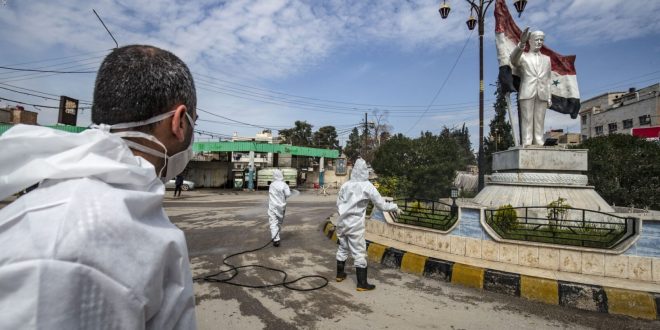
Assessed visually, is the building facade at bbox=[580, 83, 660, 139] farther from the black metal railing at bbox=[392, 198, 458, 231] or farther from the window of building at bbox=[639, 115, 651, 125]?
the black metal railing at bbox=[392, 198, 458, 231]

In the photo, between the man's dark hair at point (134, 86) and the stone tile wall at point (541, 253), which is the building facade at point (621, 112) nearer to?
the stone tile wall at point (541, 253)

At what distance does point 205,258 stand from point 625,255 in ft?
20.2

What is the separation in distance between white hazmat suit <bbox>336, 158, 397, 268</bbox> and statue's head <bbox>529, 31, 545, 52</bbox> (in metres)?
5.82

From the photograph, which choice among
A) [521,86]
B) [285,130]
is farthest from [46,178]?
[285,130]

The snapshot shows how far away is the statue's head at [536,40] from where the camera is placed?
8023 mm

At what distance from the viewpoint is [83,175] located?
920 millimetres

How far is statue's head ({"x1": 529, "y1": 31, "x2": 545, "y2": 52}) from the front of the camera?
802cm

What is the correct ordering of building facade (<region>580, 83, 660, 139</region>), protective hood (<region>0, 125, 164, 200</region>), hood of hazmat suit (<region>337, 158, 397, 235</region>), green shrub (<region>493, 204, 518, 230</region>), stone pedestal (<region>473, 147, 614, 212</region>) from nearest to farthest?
protective hood (<region>0, 125, 164, 200</region>), hood of hazmat suit (<region>337, 158, 397, 235</region>), green shrub (<region>493, 204, 518, 230</region>), stone pedestal (<region>473, 147, 614, 212</region>), building facade (<region>580, 83, 660, 139</region>)

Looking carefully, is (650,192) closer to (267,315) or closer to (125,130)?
(267,315)

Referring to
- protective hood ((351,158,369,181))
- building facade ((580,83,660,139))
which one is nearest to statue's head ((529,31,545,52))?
protective hood ((351,158,369,181))

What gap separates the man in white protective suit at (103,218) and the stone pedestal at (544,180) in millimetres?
7483

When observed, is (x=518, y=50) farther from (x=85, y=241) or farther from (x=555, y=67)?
(x=85, y=241)

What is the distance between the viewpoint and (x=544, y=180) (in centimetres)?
751

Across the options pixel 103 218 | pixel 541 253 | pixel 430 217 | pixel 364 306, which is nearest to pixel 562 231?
pixel 541 253
